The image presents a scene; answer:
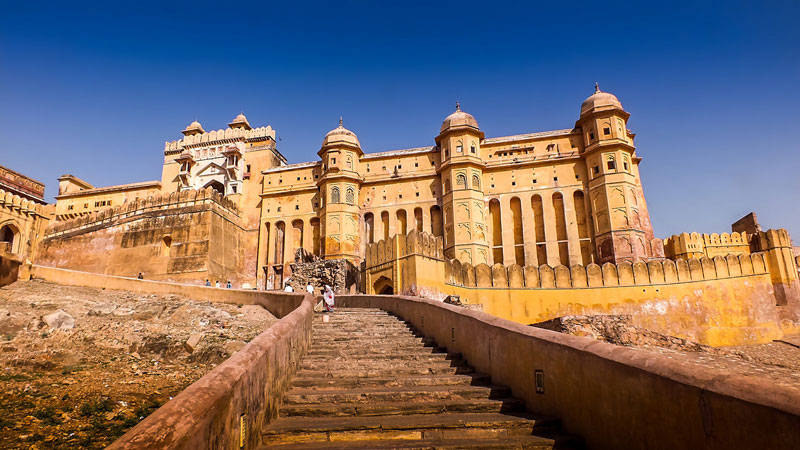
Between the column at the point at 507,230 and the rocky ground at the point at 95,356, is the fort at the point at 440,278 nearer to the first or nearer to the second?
the column at the point at 507,230

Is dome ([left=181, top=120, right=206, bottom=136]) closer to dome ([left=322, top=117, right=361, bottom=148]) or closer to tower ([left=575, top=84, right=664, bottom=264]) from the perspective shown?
dome ([left=322, top=117, right=361, bottom=148])

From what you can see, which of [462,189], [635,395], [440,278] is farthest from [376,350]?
[462,189]

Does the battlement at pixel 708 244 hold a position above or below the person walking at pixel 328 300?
above

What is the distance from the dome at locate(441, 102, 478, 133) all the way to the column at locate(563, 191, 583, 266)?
8.13 metres

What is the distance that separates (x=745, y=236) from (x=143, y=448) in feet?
129

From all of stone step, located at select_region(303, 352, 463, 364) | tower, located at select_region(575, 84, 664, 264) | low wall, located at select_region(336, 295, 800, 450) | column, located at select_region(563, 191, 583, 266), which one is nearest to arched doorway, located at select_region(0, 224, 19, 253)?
stone step, located at select_region(303, 352, 463, 364)

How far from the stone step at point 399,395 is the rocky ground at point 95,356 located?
2461mm

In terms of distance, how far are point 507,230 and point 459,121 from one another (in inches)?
329

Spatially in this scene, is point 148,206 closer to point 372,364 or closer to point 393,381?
point 372,364

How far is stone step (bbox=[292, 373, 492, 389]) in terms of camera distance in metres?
6.16

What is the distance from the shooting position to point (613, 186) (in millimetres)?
30906

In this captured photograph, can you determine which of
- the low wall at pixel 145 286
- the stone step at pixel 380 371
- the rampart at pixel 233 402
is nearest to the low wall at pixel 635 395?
the stone step at pixel 380 371

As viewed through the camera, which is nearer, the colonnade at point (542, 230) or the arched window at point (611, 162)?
the arched window at point (611, 162)

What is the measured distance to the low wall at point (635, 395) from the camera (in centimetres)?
264
